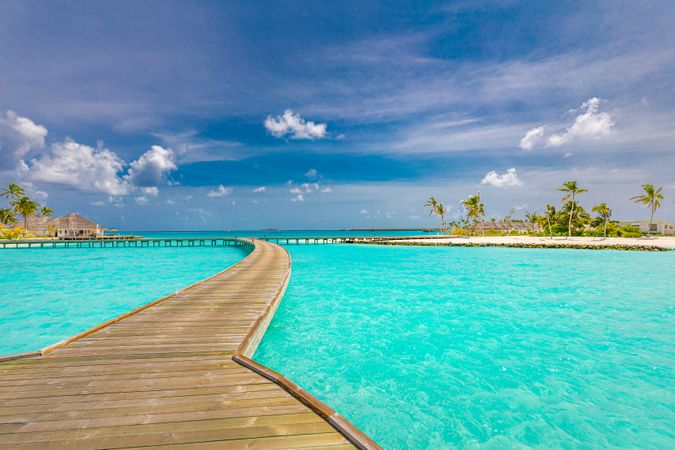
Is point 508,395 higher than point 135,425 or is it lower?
lower

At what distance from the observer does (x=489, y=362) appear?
23.9 ft

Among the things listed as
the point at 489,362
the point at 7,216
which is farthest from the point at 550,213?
the point at 7,216

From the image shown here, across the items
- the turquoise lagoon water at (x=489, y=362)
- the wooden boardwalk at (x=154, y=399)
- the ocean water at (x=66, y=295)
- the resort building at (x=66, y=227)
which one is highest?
the resort building at (x=66, y=227)

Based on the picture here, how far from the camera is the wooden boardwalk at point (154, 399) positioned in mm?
2816

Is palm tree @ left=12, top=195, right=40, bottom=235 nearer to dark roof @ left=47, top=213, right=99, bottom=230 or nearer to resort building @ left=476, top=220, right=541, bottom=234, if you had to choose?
dark roof @ left=47, top=213, right=99, bottom=230

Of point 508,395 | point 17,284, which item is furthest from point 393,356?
point 17,284

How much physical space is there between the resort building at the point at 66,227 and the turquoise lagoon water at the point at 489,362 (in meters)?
60.5

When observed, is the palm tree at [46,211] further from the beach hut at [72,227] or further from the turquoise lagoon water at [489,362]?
the turquoise lagoon water at [489,362]

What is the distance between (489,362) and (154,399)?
7.03 meters

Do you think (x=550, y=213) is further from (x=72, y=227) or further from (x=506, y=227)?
(x=72, y=227)

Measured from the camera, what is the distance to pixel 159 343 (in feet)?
17.5

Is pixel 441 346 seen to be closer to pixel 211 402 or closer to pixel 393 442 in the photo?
pixel 393 442

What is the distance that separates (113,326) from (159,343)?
1712 millimetres

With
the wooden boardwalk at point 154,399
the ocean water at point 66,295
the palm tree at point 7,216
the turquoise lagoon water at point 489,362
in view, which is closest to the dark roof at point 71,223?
the palm tree at point 7,216
